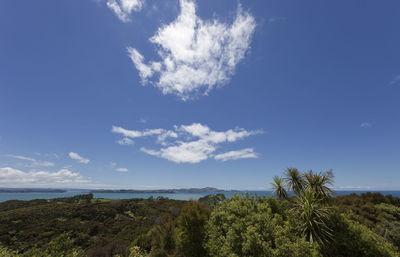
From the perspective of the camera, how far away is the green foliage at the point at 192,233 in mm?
11950

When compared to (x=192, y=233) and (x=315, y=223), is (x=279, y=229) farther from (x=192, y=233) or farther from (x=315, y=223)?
(x=192, y=233)

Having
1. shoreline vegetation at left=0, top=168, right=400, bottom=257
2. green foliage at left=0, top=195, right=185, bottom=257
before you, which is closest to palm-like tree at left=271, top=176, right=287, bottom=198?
shoreline vegetation at left=0, top=168, right=400, bottom=257

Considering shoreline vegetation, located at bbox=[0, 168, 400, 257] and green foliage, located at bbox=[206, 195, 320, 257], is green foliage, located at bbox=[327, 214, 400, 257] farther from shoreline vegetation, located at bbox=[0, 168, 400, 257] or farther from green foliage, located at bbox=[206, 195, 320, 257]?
green foliage, located at bbox=[206, 195, 320, 257]

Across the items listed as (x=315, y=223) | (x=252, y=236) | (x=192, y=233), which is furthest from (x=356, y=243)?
(x=192, y=233)

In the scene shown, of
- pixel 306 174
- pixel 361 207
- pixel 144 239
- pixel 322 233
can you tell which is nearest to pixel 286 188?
pixel 306 174

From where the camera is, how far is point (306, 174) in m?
15.0

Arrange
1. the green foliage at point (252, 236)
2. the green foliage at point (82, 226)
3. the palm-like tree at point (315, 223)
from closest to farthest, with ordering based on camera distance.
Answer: the green foliage at point (252, 236) → the palm-like tree at point (315, 223) → the green foliage at point (82, 226)

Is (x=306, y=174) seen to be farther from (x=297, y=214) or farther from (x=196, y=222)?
(x=196, y=222)

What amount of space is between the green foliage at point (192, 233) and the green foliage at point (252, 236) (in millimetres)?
1023

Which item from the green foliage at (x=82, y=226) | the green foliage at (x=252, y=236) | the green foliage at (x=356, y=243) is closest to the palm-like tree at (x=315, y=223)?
the green foliage at (x=356, y=243)

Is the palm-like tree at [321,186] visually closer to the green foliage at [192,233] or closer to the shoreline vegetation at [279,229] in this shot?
the shoreline vegetation at [279,229]

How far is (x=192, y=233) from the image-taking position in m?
12.4

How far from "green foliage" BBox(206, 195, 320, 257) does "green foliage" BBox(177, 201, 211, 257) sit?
102 cm

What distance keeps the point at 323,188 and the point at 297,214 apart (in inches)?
222
